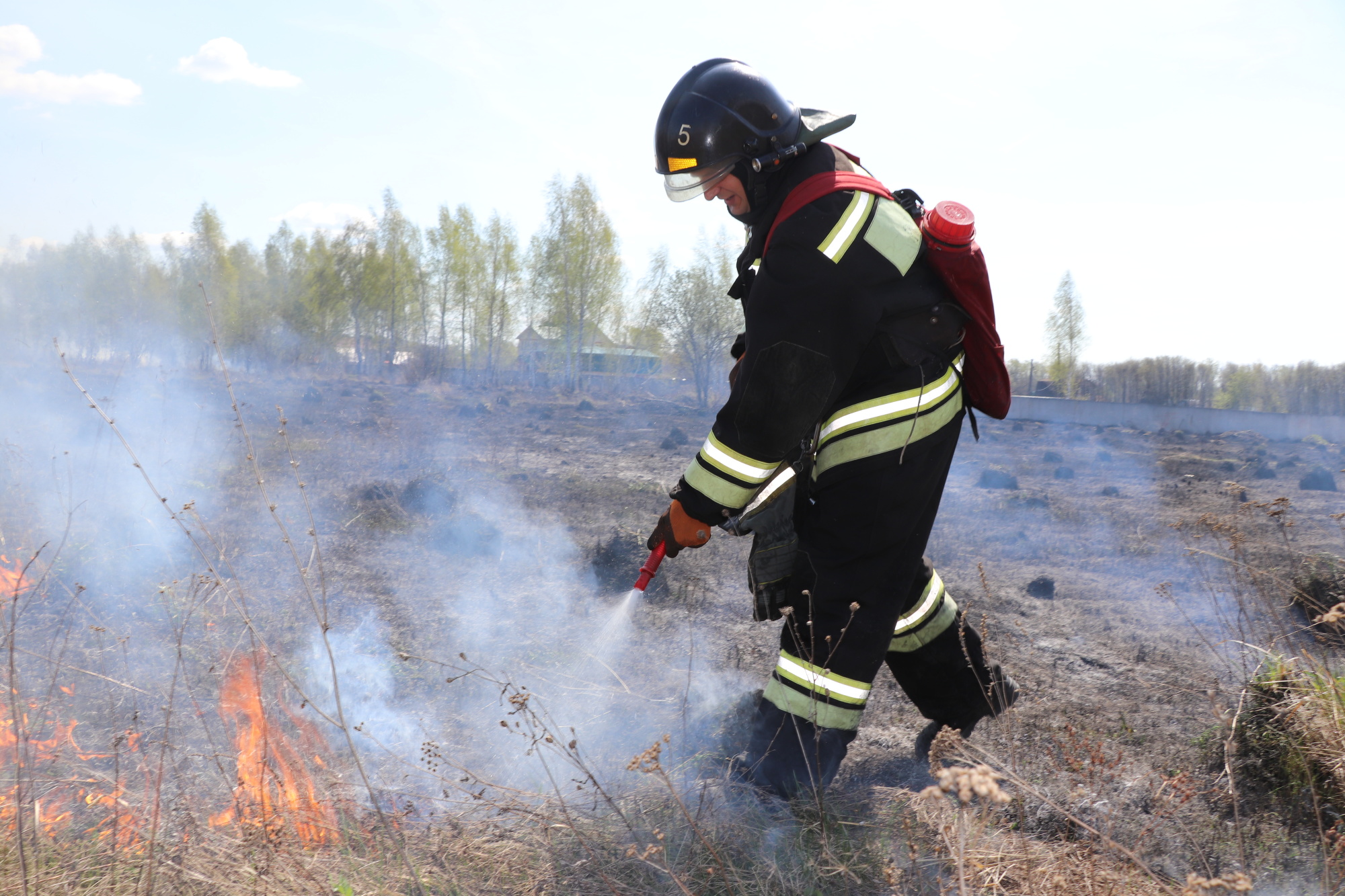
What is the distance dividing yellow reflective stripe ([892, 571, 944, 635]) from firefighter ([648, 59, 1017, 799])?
59 millimetres

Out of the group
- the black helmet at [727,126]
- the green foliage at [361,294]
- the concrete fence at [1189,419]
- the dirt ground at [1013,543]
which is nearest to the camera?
the black helmet at [727,126]

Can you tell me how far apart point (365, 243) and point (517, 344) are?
378 inches

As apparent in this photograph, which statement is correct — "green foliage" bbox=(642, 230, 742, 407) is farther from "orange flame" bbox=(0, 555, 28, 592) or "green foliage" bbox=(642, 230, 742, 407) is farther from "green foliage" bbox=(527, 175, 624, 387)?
"orange flame" bbox=(0, 555, 28, 592)

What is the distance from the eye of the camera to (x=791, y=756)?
2113 mm

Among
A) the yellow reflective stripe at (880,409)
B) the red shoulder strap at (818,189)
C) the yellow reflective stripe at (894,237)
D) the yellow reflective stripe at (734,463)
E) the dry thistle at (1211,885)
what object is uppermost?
the red shoulder strap at (818,189)

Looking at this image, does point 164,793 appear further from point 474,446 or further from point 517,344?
point 517,344

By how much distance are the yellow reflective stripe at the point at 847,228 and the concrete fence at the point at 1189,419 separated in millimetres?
26344

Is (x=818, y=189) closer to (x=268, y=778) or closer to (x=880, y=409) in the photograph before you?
(x=880, y=409)

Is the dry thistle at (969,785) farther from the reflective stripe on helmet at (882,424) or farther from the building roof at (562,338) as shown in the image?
the building roof at (562,338)

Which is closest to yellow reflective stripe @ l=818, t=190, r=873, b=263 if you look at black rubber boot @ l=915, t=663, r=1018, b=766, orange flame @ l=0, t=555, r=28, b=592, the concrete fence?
black rubber boot @ l=915, t=663, r=1018, b=766

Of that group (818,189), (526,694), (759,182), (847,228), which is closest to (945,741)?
(526,694)

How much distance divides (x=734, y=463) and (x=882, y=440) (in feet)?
1.42

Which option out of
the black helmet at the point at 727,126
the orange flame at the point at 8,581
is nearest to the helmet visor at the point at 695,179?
the black helmet at the point at 727,126

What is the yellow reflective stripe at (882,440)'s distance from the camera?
211cm
